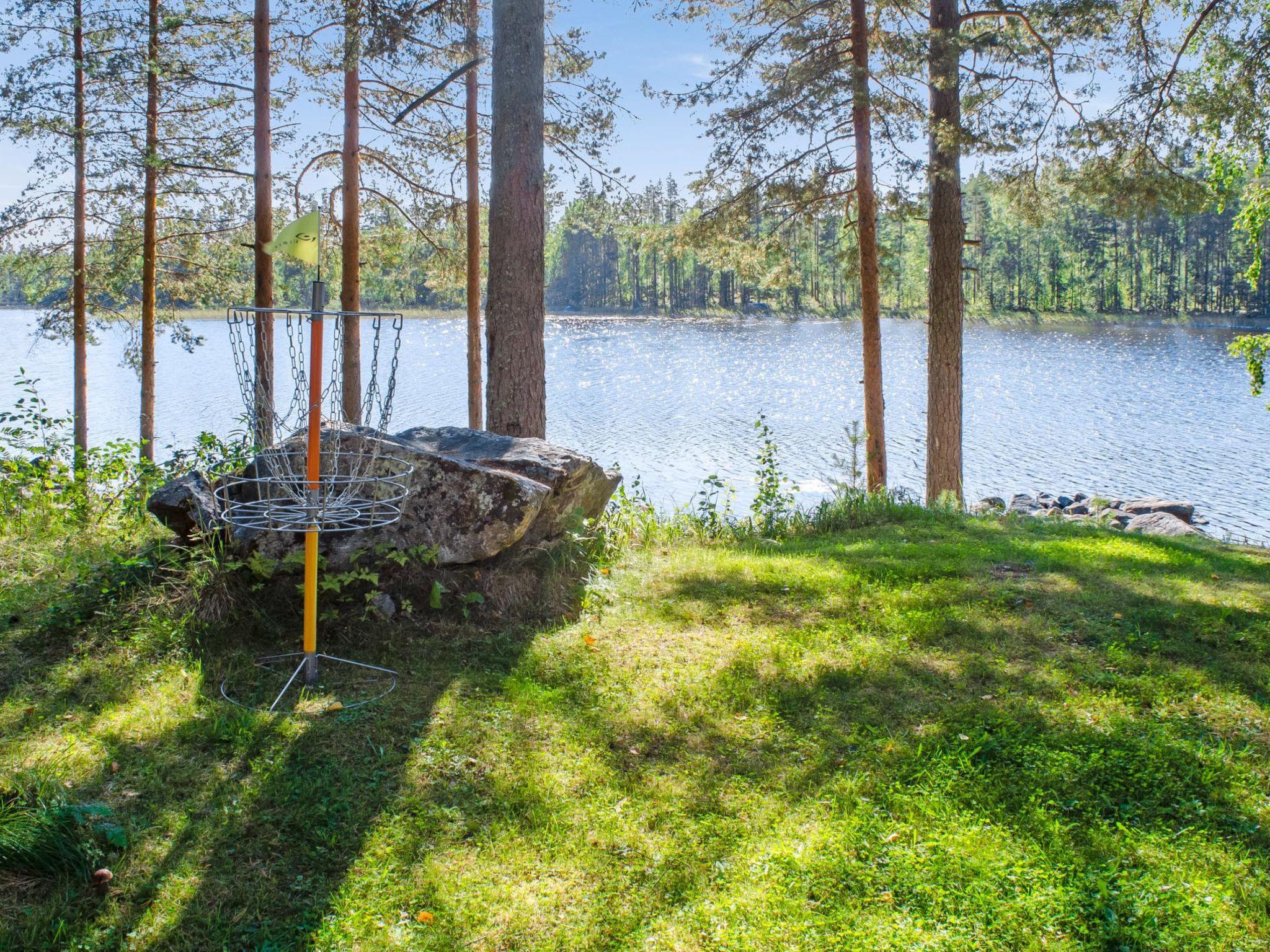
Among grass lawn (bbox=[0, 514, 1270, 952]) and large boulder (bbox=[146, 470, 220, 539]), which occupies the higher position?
large boulder (bbox=[146, 470, 220, 539])

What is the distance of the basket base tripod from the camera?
3582mm

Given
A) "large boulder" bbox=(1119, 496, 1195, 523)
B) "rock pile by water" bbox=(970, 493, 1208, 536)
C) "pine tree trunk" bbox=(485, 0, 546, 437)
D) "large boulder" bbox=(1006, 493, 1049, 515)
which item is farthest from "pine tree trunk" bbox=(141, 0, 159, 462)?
"large boulder" bbox=(1119, 496, 1195, 523)

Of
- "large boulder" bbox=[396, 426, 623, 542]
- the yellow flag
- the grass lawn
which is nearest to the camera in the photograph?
the grass lawn

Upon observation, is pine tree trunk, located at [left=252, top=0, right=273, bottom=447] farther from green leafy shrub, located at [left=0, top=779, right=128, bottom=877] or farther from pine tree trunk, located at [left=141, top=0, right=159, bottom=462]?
green leafy shrub, located at [left=0, top=779, right=128, bottom=877]

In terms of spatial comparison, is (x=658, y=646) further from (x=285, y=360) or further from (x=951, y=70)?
(x=285, y=360)

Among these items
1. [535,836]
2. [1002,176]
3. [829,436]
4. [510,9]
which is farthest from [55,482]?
[829,436]

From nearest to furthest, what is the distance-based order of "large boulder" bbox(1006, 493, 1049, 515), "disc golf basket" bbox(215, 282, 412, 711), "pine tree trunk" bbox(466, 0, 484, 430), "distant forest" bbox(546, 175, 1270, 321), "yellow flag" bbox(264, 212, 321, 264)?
"yellow flag" bbox(264, 212, 321, 264) → "disc golf basket" bbox(215, 282, 412, 711) → "pine tree trunk" bbox(466, 0, 484, 430) → "large boulder" bbox(1006, 493, 1049, 515) → "distant forest" bbox(546, 175, 1270, 321)

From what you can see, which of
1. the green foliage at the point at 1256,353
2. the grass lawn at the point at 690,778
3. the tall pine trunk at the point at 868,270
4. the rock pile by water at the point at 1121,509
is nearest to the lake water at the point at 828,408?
the rock pile by water at the point at 1121,509

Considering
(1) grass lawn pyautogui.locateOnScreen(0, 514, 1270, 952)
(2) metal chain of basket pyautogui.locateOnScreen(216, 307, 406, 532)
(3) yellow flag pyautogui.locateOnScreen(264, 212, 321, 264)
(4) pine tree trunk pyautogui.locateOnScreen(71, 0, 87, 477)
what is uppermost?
(4) pine tree trunk pyautogui.locateOnScreen(71, 0, 87, 477)

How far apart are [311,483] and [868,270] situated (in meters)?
8.01

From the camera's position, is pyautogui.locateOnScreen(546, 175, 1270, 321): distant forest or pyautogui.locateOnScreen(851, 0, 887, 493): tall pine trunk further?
pyautogui.locateOnScreen(546, 175, 1270, 321): distant forest

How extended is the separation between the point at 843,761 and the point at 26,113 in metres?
12.6

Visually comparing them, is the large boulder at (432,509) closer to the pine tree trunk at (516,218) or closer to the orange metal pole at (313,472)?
the orange metal pole at (313,472)

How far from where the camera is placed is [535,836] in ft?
9.05
